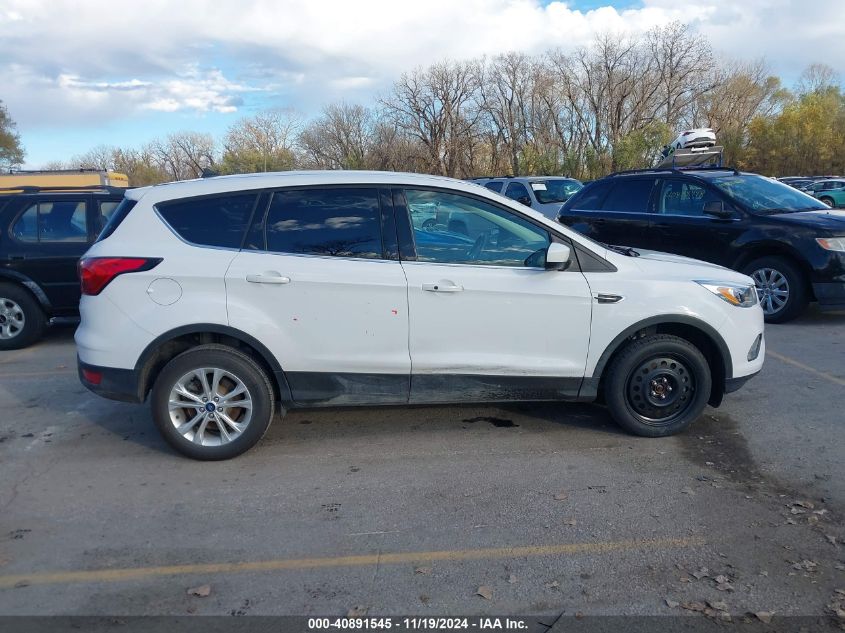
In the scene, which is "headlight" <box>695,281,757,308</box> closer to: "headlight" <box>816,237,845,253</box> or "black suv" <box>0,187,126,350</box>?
"headlight" <box>816,237,845,253</box>

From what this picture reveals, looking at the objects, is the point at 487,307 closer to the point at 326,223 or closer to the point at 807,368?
the point at 326,223

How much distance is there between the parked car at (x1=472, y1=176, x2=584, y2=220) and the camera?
15.5m

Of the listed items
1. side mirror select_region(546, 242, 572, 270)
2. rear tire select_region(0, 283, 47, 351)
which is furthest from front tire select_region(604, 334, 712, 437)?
rear tire select_region(0, 283, 47, 351)

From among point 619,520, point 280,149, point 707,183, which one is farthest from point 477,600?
point 280,149

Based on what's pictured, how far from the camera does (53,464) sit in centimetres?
468

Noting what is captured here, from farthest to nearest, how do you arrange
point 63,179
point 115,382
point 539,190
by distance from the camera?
point 63,179 < point 539,190 < point 115,382

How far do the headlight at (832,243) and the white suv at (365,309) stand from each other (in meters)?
3.79

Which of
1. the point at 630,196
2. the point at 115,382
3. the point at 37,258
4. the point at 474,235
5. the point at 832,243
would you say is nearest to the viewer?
the point at 115,382

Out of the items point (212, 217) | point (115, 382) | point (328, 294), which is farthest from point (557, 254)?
point (115, 382)

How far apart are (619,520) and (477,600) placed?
107 cm

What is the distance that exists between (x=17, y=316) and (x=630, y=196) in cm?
807

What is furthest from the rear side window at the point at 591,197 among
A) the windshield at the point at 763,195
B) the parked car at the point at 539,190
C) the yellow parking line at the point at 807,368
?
the parked car at the point at 539,190

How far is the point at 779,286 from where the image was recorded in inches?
324

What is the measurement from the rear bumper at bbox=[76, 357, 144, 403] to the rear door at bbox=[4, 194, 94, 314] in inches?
156
